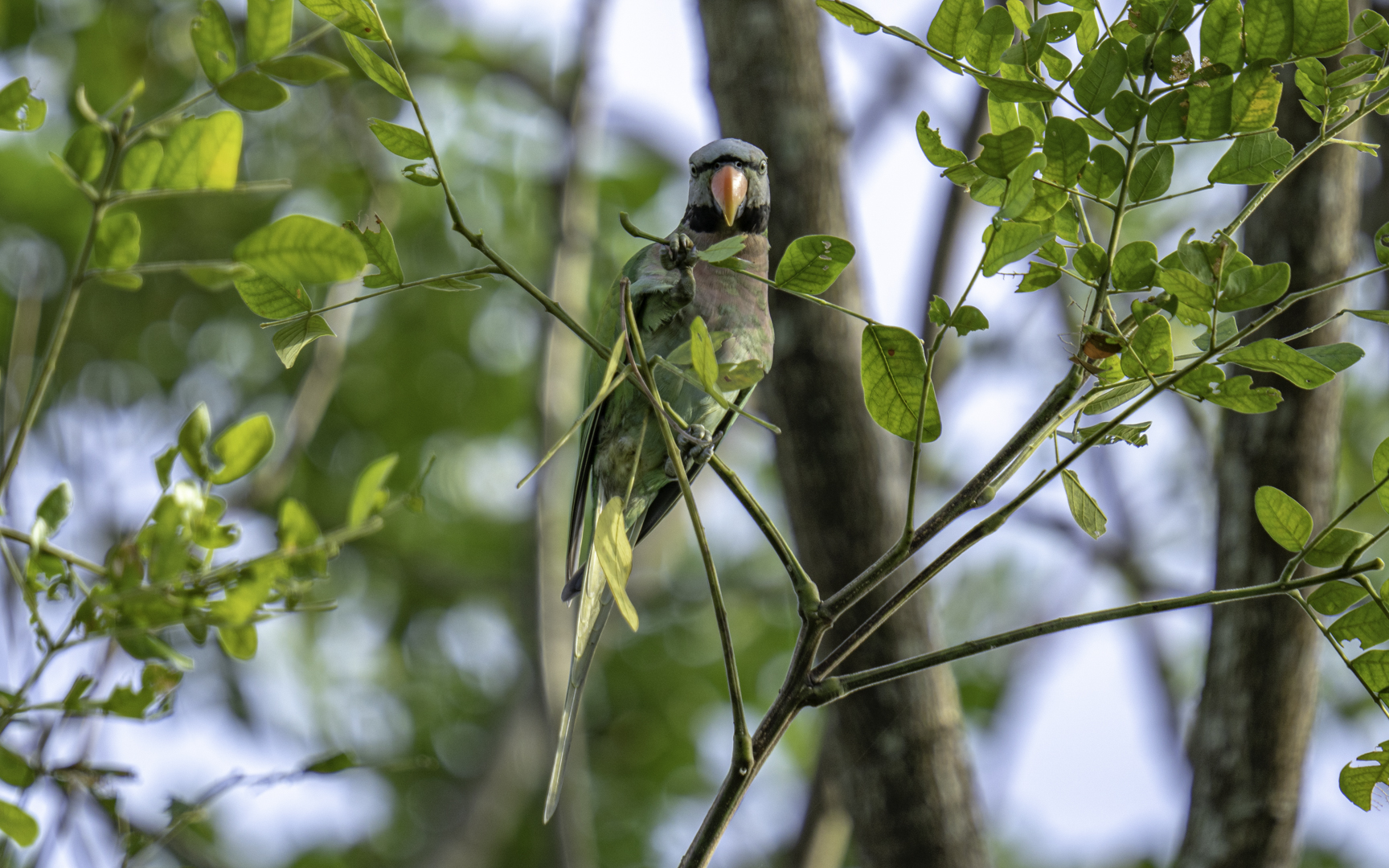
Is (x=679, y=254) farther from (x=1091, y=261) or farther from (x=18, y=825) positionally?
(x=18, y=825)

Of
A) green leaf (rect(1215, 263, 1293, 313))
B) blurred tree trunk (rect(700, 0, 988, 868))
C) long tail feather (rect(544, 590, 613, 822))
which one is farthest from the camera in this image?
blurred tree trunk (rect(700, 0, 988, 868))

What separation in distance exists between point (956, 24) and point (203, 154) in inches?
39.0

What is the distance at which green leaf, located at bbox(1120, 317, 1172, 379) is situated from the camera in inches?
50.0

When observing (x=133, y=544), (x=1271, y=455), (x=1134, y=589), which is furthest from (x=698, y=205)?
(x=1134, y=589)

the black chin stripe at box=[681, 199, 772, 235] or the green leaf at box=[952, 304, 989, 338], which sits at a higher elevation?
the green leaf at box=[952, 304, 989, 338]

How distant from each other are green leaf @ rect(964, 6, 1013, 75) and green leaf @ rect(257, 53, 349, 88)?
2.79 feet

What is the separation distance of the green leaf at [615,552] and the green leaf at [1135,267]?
2.47ft

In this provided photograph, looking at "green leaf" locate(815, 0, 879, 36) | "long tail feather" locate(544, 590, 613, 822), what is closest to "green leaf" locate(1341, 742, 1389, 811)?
"green leaf" locate(815, 0, 879, 36)

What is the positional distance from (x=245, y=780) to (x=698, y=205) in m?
2.17

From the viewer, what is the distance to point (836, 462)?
3.21 meters

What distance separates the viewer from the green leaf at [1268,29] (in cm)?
128

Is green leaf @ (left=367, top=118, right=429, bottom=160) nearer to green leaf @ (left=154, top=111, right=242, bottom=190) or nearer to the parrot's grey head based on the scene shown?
green leaf @ (left=154, top=111, right=242, bottom=190)

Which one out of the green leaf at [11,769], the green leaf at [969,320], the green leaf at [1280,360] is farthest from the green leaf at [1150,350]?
the green leaf at [11,769]

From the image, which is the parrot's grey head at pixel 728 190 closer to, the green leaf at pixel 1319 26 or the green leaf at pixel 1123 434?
the green leaf at pixel 1123 434
